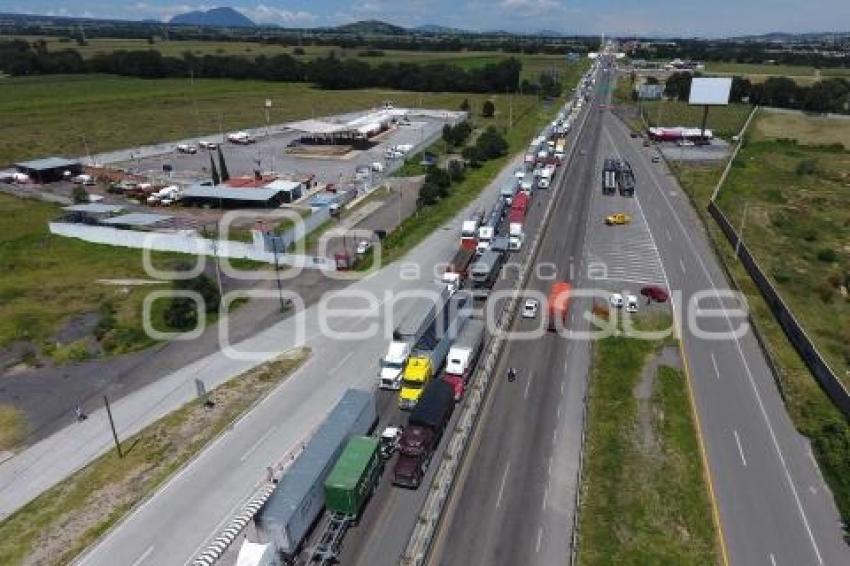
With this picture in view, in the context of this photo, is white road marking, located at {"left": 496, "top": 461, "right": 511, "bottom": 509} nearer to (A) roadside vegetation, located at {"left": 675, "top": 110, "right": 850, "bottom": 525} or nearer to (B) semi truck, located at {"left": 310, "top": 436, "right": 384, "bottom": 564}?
(B) semi truck, located at {"left": 310, "top": 436, "right": 384, "bottom": 564}

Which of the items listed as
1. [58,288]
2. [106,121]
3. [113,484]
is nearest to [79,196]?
[58,288]

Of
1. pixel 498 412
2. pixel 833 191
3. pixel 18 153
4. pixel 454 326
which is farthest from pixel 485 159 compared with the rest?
pixel 18 153

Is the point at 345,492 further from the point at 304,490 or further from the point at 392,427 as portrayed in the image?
the point at 392,427

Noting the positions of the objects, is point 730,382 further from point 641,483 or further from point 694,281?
point 694,281

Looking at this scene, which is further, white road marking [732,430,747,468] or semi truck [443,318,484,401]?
semi truck [443,318,484,401]

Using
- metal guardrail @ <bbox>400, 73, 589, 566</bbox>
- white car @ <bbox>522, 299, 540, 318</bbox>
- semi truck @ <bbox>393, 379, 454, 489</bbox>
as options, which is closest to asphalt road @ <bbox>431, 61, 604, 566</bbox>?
metal guardrail @ <bbox>400, 73, 589, 566</bbox>

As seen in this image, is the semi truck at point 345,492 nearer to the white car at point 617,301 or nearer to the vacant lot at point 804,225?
the white car at point 617,301
